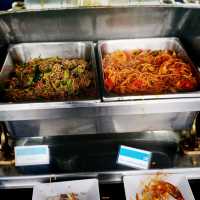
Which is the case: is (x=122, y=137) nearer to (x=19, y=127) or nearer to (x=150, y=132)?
(x=150, y=132)

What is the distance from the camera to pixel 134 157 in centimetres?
191

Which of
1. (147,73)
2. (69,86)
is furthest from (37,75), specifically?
(147,73)

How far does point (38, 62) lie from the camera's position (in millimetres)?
2180

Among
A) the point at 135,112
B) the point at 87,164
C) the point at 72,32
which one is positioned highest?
the point at 72,32

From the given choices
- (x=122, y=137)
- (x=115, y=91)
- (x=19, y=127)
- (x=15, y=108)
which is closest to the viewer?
(x=15, y=108)

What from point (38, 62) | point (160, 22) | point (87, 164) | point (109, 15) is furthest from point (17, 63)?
point (160, 22)

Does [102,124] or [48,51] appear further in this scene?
[48,51]

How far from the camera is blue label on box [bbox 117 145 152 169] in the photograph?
189 centimetres

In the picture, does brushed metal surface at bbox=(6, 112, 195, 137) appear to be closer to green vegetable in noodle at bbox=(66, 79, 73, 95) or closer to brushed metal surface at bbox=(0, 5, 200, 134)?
brushed metal surface at bbox=(0, 5, 200, 134)

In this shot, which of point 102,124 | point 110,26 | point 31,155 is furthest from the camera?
point 110,26

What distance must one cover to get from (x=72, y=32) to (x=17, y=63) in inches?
19.8

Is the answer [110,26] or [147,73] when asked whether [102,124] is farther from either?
[110,26]

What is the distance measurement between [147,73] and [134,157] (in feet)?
1.96

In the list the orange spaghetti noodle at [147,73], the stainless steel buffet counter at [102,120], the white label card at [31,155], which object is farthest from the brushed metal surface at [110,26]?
the white label card at [31,155]
